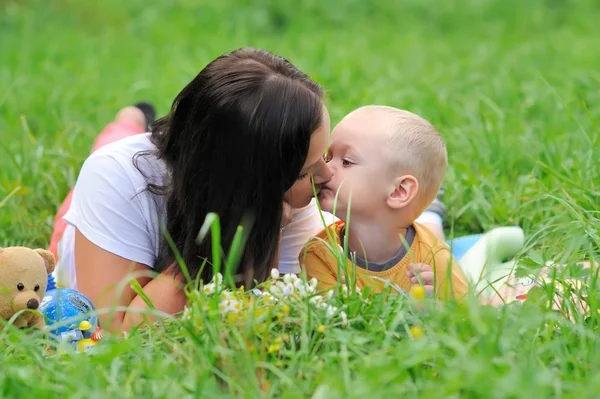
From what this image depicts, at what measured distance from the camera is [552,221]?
3191 millimetres

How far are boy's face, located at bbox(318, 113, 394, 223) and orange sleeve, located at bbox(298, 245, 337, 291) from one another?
15 centimetres

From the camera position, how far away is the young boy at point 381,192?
2740 millimetres

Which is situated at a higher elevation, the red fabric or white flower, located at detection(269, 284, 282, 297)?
white flower, located at detection(269, 284, 282, 297)

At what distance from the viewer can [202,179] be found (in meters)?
2.49

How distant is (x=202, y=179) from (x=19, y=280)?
22.2 inches

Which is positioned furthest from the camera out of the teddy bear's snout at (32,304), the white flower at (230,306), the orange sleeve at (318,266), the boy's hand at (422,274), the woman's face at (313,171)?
the orange sleeve at (318,266)

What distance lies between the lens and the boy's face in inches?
108

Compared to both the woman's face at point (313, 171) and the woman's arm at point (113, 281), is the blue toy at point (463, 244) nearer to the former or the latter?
the woman's face at point (313, 171)

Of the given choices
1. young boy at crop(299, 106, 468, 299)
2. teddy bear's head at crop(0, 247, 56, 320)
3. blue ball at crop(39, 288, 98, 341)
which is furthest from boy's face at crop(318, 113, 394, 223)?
teddy bear's head at crop(0, 247, 56, 320)

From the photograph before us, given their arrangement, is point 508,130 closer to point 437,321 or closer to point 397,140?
point 397,140

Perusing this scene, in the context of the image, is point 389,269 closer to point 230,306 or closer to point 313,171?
point 313,171

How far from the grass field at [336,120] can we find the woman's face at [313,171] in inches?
16.2

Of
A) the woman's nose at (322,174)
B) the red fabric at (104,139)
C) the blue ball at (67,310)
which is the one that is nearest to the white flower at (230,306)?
the blue ball at (67,310)

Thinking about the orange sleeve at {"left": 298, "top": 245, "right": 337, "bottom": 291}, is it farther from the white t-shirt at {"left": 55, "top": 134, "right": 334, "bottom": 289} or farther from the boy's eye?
the white t-shirt at {"left": 55, "top": 134, "right": 334, "bottom": 289}
